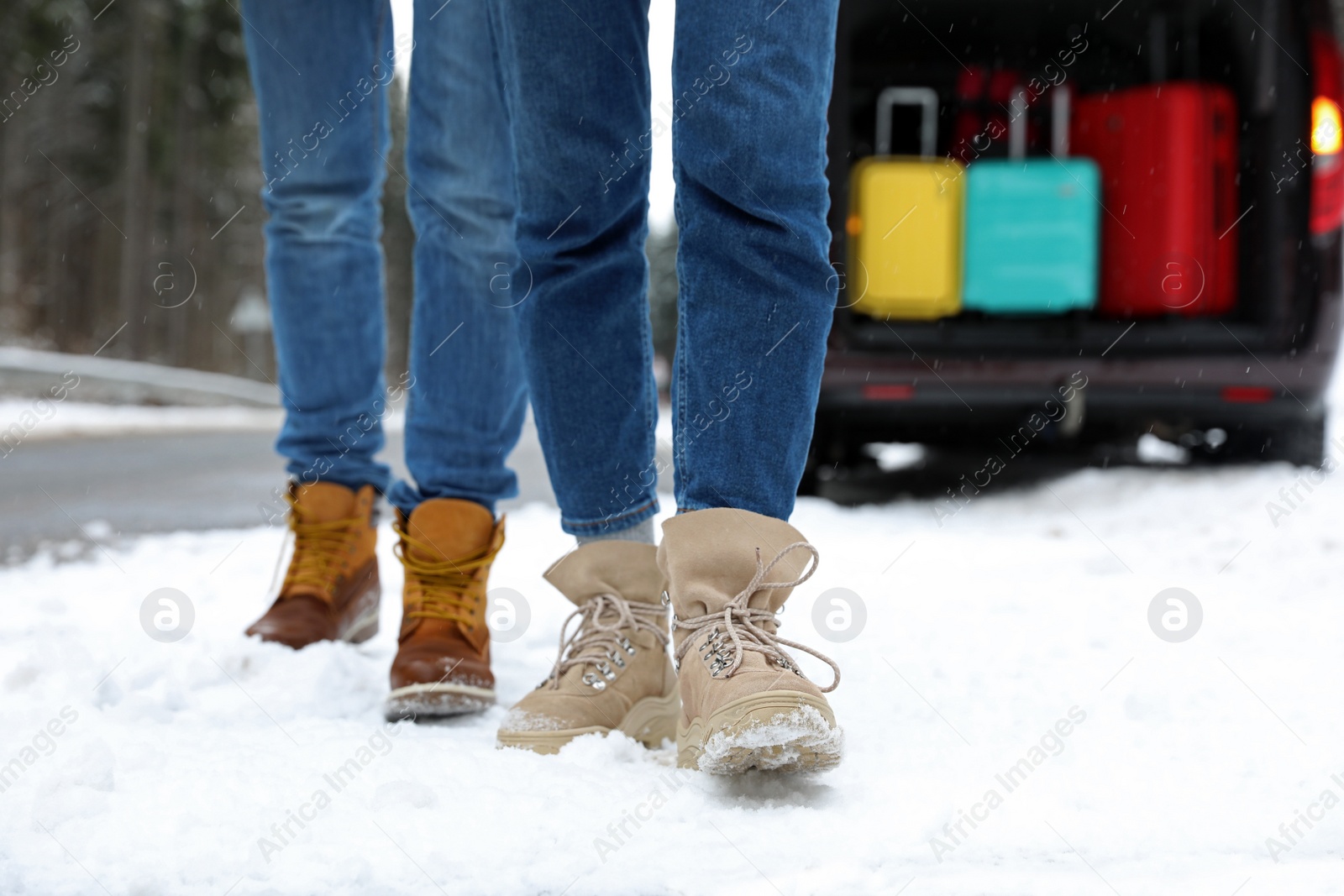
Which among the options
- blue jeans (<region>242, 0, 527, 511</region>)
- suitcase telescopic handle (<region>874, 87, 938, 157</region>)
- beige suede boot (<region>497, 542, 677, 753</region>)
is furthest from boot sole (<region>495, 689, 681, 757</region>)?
suitcase telescopic handle (<region>874, 87, 938, 157</region>)

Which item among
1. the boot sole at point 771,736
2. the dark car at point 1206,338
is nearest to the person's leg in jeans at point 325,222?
the boot sole at point 771,736

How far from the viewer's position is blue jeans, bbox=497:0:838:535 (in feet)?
3.51

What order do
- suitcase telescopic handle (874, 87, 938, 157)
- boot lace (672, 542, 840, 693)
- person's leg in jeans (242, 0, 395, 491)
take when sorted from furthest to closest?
suitcase telescopic handle (874, 87, 938, 157), person's leg in jeans (242, 0, 395, 491), boot lace (672, 542, 840, 693)

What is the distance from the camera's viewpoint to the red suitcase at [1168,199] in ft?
10.5

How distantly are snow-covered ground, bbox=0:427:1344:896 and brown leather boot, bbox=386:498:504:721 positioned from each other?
5cm

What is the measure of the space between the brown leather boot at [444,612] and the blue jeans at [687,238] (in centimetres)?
22

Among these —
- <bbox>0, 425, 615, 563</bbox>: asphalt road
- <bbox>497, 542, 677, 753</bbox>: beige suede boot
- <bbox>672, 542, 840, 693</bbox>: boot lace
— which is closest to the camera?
<bbox>672, 542, 840, 693</bbox>: boot lace

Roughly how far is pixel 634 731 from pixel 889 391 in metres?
1.90

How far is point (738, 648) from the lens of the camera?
1.01 metres

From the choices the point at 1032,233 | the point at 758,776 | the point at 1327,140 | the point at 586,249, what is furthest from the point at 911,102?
the point at 758,776

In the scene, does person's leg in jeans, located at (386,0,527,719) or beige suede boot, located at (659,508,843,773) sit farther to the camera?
person's leg in jeans, located at (386,0,527,719)

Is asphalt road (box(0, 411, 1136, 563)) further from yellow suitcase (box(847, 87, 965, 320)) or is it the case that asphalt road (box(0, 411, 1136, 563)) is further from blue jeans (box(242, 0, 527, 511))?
blue jeans (box(242, 0, 527, 511))

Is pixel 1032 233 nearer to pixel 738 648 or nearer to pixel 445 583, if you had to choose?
pixel 445 583

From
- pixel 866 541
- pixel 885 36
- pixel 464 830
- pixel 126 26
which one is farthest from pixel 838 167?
pixel 126 26
